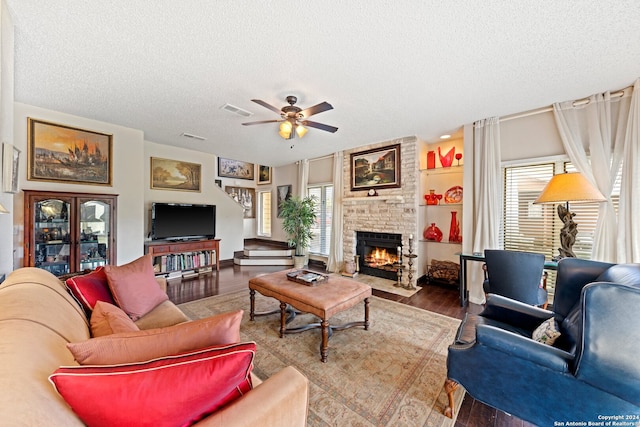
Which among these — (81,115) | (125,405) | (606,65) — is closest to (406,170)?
(606,65)

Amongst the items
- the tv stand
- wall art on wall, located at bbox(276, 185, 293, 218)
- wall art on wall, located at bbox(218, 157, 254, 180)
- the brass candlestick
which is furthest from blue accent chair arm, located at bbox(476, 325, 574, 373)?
wall art on wall, located at bbox(218, 157, 254, 180)

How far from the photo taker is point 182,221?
4.93 meters

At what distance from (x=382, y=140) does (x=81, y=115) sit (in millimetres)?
4821

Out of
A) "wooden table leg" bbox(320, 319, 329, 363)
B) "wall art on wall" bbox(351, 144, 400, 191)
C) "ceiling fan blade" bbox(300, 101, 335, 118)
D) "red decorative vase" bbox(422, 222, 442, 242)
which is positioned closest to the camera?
"wooden table leg" bbox(320, 319, 329, 363)

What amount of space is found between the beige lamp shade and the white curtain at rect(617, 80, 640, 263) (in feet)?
2.11

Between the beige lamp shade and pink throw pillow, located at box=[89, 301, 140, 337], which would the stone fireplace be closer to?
the beige lamp shade

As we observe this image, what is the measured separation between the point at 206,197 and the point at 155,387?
5.43 m

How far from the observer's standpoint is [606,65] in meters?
2.26

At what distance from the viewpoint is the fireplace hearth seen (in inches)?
184

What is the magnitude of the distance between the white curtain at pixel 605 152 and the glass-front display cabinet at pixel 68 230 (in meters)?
6.55

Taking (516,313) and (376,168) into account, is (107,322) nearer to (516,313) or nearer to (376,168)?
(516,313)

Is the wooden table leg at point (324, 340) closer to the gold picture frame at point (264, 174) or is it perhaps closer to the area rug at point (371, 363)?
the area rug at point (371, 363)

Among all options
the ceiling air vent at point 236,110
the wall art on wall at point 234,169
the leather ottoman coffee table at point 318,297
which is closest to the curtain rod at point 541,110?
the leather ottoman coffee table at point 318,297

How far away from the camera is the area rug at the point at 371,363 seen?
5.28ft
